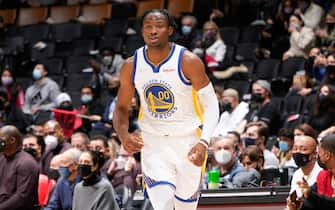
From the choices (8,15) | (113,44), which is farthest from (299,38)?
(8,15)

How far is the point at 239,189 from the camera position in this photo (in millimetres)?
Result: 8070

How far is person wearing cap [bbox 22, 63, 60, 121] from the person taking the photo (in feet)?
45.1

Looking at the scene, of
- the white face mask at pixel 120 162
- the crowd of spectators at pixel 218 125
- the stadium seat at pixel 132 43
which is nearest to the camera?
the crowd of spectators at pixel 218 125

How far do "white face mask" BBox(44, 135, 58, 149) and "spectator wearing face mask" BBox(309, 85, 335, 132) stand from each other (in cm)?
286

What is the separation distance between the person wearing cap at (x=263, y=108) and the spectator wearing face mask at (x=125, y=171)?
5.85 feet

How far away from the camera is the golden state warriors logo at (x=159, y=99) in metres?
6.45

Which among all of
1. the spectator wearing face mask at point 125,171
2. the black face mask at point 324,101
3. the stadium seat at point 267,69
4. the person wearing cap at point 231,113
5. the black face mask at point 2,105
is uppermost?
the stadium seat at point 267,69

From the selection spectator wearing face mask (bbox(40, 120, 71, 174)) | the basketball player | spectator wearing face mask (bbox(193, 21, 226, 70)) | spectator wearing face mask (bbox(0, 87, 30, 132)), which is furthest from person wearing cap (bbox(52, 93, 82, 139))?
the basketball player

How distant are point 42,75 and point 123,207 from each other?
18.3 feet

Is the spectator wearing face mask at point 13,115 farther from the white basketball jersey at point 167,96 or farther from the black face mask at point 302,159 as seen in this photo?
the white basketball jersey at point 167,96

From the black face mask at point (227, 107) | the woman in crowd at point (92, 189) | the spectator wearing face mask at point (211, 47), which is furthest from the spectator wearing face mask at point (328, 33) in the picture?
the woman in crowd at point (92, 189)

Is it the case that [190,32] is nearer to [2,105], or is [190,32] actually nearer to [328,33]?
[328,33]

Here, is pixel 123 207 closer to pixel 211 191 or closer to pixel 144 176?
pixel 211 191

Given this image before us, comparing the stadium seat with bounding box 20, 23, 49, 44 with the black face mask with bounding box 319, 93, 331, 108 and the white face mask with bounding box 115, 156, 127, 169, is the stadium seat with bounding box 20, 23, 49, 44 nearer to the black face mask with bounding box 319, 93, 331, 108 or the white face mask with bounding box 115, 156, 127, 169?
the white face mask with bounding box 115, 156, 127, 169
